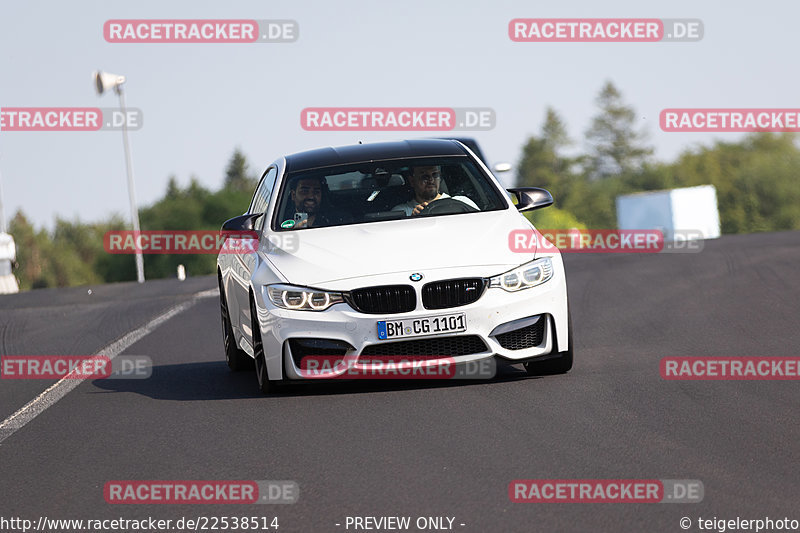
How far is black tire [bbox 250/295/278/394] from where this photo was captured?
830 centimetres

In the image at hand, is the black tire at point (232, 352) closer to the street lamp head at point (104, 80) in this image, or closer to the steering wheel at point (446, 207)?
the steering wheel at point (446, 207)

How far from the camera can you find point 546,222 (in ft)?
503

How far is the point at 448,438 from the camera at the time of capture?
6.45m

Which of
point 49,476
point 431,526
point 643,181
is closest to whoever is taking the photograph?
point 431,526

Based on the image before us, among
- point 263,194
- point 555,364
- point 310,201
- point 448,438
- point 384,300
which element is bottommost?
point 448,438

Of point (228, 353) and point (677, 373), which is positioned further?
point (228, 353)

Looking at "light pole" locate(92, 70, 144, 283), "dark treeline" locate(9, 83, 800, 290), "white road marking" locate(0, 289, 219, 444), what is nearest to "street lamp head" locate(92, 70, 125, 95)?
"light pole" locate(92, 70, 144, 283)

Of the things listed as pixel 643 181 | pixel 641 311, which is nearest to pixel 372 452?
pixel 641 311

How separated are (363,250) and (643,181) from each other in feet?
468

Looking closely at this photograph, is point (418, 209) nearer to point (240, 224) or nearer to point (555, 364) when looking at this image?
point (240, 224)

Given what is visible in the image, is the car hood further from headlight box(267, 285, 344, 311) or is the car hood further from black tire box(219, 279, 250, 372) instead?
black tire box(219, 279, 250, 372)

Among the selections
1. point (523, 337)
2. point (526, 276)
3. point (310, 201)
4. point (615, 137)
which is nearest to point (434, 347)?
point (523, 337)

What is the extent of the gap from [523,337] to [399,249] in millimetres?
952

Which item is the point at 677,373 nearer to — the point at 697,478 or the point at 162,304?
the point at 697,478
